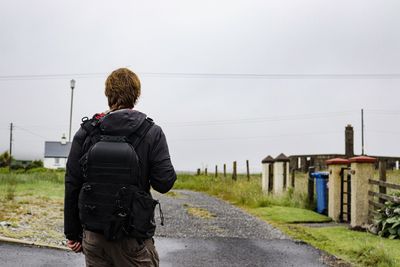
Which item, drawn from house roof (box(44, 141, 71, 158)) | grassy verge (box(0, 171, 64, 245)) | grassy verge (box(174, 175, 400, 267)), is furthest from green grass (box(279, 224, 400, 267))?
house roof (box(44, 141, 71, 158))

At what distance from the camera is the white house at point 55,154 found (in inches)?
3073

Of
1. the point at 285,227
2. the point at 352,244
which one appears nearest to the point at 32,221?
the point at 285,227

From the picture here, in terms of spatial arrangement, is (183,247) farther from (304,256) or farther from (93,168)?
(93,168)

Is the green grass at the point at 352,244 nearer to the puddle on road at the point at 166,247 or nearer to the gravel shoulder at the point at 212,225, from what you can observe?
the gravel shoulder at the point at 212,225

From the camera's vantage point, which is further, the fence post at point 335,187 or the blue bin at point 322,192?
the blue bin at point 322,192

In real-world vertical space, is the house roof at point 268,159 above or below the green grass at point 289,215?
above

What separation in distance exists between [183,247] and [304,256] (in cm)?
191

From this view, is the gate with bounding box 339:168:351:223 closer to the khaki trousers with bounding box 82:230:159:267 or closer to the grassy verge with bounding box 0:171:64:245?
the grassy verge with bounding box 0:171:64:245

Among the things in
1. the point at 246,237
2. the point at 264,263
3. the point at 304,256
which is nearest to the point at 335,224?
the point at 246,237

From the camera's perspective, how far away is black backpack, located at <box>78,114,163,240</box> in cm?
294

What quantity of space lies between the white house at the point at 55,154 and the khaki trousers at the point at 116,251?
7710 centimetres

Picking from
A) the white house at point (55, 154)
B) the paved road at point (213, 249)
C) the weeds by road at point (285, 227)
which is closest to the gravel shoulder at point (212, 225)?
the paved road at point (213, 249)

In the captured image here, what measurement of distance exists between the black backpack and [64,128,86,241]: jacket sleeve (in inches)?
4.2

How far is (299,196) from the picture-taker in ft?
51.8
